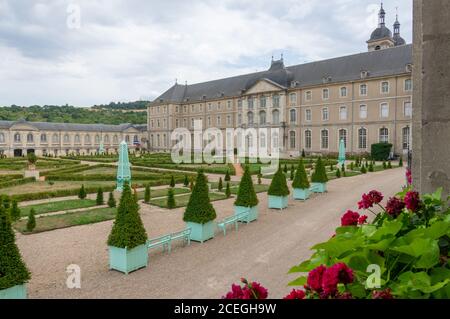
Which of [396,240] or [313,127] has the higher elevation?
[313,127]

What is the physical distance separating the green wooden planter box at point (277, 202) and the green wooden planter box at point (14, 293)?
31.9 feet

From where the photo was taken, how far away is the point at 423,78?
11.0 ft

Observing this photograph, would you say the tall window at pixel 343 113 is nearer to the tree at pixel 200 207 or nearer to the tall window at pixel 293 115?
the tall window at pixel 293 115

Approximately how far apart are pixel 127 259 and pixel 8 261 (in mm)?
2258

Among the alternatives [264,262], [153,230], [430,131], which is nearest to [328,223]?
[264,262]

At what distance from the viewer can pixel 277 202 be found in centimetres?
Result: 1351

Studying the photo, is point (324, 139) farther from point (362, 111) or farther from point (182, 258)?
point (182, 258)

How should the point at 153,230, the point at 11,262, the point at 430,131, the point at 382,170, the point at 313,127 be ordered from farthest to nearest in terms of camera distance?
the point at 313,127, the point at 382,170, the point at 153,230, the point at 11,262, the point at 430,131

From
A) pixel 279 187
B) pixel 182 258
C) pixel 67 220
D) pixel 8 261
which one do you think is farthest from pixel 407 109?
pixel 8 261

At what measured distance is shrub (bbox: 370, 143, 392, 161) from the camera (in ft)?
122

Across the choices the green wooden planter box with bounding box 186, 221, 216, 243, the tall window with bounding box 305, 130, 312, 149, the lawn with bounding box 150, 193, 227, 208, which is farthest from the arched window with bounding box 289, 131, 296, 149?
the green wooden planter box with bounding box 186, 221, 216, 243

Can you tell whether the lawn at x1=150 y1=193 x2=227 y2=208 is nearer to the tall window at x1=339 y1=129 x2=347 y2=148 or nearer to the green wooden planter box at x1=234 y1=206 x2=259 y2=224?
the green wooden planter box at x1=234 y1=206 x2=259 y2=224

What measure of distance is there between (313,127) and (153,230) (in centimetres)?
3966
